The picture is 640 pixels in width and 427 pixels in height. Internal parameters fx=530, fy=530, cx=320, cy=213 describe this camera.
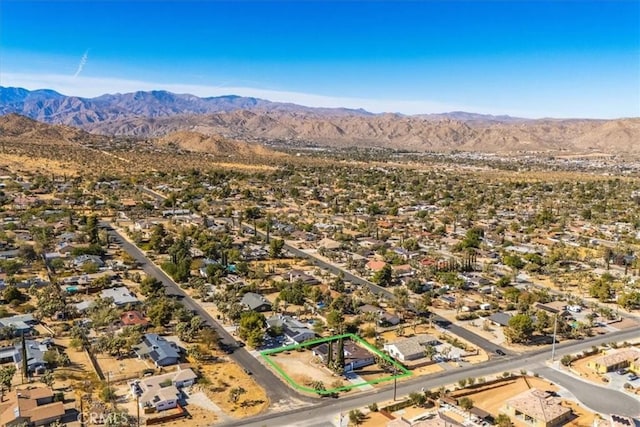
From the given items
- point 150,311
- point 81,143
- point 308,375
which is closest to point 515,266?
point 308,375

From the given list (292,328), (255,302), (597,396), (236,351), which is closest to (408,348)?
(292,328)

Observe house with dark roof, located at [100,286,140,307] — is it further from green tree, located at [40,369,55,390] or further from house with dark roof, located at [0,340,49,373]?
green tree, located at [40,369,55,390]

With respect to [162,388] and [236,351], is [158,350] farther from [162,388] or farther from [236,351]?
[236,351]

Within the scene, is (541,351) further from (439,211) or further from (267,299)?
(439,211)

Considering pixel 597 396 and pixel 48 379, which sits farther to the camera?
pixel 597 396

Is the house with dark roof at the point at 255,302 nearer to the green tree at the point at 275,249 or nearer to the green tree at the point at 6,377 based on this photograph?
the green tree at the point at 275,249
